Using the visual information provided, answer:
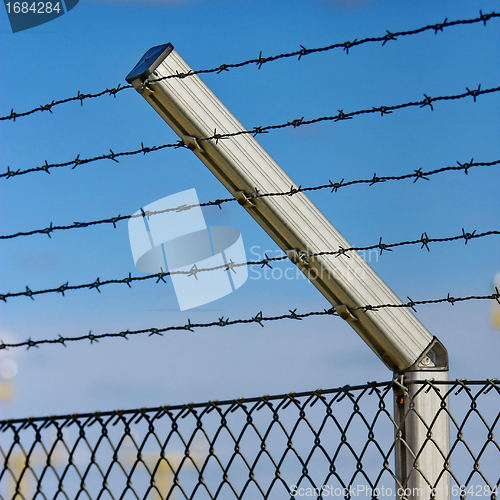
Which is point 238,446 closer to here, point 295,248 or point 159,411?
point 159,411

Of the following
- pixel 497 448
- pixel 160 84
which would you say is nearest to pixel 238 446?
pixel 497 448

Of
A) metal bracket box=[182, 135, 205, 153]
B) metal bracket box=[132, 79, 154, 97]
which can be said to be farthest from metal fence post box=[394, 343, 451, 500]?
metal bracket box=[132, 79, 154, 97]

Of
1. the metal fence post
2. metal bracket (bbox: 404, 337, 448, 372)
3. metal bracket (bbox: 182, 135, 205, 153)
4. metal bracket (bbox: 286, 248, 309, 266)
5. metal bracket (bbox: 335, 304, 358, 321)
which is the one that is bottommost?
the metal fence post

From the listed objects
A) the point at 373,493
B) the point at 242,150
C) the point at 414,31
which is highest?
the point at 414,31

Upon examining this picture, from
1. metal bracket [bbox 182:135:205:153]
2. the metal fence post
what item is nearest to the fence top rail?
the metal fence post

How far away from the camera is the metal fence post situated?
1882mm

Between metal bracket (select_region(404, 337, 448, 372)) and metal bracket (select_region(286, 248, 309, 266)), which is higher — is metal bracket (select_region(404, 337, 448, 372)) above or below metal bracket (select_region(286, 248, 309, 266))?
below

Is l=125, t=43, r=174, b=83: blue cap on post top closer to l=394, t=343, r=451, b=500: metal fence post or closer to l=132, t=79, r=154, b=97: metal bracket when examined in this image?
l=132, t=79, r=154, b=97: metal bracket

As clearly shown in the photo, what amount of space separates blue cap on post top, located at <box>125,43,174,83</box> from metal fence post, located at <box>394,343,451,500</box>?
49.1 inches

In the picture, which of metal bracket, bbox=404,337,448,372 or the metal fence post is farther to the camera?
metal bracket, bbox=404,337,448,372

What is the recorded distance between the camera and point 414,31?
1.80 meters

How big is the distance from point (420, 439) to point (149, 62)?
1.45m

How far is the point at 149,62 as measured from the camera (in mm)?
2033

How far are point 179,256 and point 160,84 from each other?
31.2 inches
